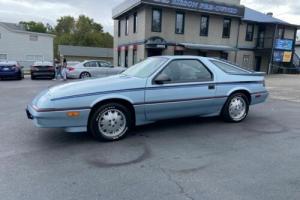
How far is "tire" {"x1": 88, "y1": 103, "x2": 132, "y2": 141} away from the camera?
450cm

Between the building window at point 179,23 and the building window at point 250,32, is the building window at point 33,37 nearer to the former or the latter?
the building window at point 179,23

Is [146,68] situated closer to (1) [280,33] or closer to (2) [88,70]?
(2) [88,70]

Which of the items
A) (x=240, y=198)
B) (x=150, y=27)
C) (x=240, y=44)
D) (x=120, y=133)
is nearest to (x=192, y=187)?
(x=240, y=198)

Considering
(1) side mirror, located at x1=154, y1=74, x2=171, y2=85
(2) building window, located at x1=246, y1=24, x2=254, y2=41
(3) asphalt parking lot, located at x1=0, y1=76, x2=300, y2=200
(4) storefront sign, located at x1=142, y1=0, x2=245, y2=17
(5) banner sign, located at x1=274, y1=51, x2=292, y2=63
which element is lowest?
(3) asphalt parking lot, located at x1=0, y1=76, x2=300, y2=200

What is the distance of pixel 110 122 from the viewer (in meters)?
4.59

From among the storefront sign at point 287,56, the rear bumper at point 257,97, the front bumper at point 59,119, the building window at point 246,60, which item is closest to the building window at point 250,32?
the building window at point 246,60

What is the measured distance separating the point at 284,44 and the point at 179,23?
39.6ft

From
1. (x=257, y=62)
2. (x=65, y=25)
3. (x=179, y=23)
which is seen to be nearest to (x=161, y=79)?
(x=179, y=23)

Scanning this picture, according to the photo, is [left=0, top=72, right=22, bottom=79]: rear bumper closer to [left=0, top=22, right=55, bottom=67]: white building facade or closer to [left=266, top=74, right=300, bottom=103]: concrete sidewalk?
[left=0, top=22, right=55, bottom=67]: white building facade

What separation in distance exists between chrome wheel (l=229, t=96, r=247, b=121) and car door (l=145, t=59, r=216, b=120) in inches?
24.4

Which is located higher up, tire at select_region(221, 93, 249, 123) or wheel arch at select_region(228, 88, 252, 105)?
wheel arch at select_region(228, 88, 252, 105)

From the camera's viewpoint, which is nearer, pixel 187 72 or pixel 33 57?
pixel 187 72

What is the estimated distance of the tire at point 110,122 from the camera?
450 centimetres

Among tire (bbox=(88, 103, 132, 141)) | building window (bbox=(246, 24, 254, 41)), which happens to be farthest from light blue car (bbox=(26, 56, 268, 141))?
building window (bbox=(246, 24, 254, 41))
